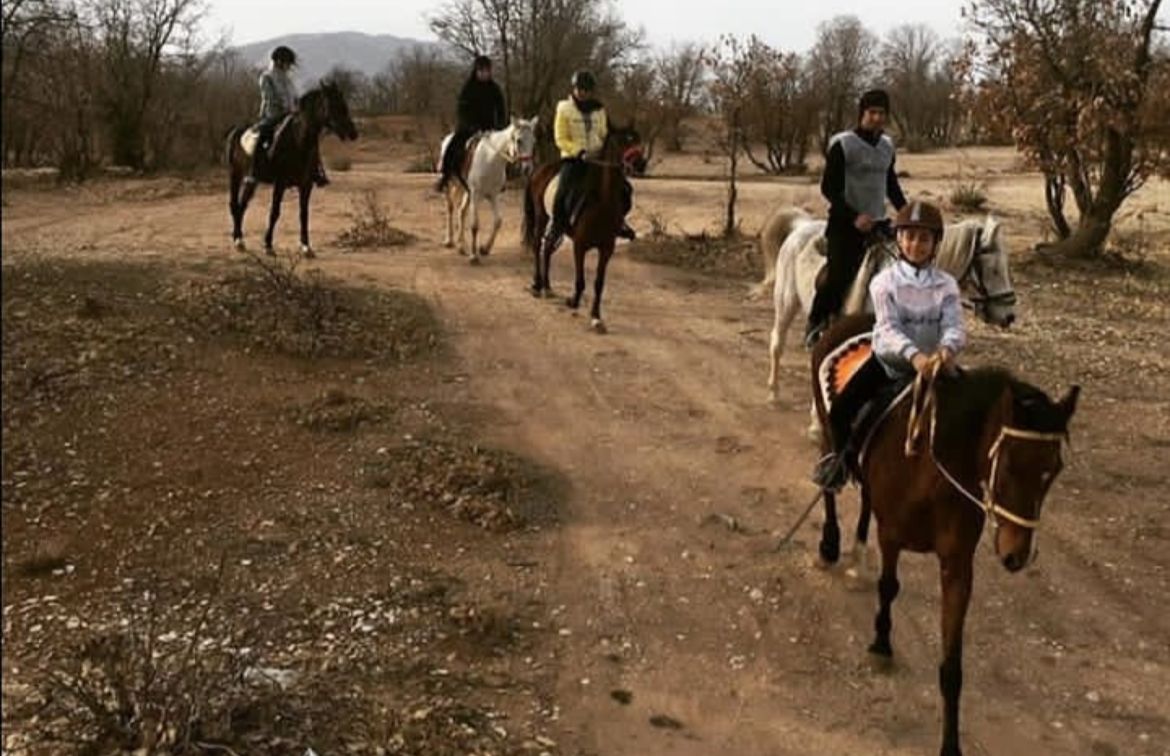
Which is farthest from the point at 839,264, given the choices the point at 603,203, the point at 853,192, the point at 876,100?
the point at 603,203

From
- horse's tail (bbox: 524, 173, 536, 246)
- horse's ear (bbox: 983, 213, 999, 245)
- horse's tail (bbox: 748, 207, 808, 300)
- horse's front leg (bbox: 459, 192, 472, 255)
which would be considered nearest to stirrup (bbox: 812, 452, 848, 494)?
horse's ear (bbox: 983, 213, 999, 245)

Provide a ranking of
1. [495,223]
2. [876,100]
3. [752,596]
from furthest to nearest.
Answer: [495,223], [876,100], [752,596]

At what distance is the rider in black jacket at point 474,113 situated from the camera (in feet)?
46.1

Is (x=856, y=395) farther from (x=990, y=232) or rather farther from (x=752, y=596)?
(x=990, y=232)

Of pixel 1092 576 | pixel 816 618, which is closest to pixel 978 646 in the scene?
pixel 816 618

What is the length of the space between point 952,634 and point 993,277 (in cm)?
368

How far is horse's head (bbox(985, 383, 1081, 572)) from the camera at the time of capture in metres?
3.73

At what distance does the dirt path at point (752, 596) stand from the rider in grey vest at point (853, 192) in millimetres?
1398

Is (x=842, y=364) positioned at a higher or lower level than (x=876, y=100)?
lower

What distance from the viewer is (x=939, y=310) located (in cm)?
495

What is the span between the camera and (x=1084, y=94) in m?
14.5

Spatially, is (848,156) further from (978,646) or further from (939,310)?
(978,646)

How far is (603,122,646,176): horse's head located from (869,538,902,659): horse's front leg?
647 cm

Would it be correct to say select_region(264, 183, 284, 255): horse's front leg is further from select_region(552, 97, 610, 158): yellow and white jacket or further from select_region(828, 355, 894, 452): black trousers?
select_region(828, 355, 894, 452): black trousers
